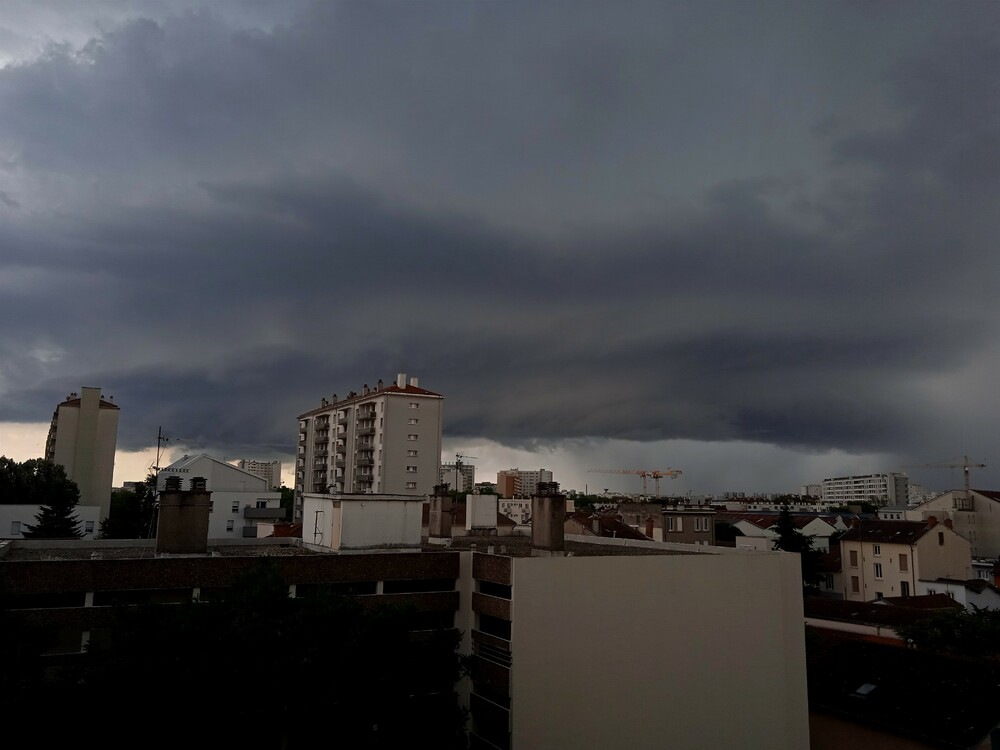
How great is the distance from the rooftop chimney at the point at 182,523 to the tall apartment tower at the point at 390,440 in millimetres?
60340

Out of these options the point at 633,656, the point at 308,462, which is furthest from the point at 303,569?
the point at 308,462

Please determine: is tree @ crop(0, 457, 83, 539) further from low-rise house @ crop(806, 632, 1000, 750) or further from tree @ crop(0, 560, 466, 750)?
low-rise house @ crop(806, 632, 1000, 750)

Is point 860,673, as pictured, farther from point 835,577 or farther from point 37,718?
point 835,577

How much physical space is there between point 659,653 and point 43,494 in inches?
2502

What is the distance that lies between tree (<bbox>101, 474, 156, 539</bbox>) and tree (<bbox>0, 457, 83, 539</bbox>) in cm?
337

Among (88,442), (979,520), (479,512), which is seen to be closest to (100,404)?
(88,442)

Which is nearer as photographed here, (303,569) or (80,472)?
(303,569)

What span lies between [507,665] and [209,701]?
30.7ft

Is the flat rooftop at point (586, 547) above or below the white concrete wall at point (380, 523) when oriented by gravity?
below

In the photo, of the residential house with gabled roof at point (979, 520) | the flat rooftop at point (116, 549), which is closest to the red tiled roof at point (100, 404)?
the flat rooftop at point (116, 549)

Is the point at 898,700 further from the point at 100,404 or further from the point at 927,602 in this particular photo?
the point at 100,404

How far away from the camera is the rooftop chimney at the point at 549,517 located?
27156 mm

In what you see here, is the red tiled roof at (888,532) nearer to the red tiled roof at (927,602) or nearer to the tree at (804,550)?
the tree at (804,550)

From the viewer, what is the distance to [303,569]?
23141 millimetres
